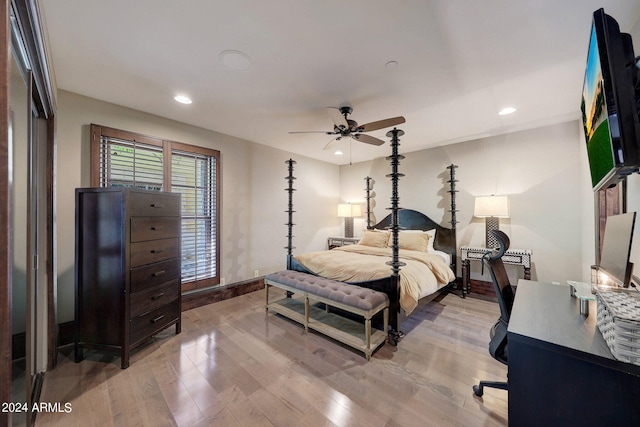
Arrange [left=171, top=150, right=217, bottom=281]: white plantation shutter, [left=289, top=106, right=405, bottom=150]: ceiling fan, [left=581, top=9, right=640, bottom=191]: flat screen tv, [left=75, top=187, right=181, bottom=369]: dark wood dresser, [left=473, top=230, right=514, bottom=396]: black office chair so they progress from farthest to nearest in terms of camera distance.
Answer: [left=171, top=150, right=217, bottom=281]: white plantation shutter → [left=289, top=106, right=405, bottom=150]: ceiling fan → [left=75, top=187, right=181, bottom=369]: dark wood dresser → [left=473, top=230, right=514, bottom=396]: black office chair → [left=581, top=9, right=640, bottom=191]: flat screen tv

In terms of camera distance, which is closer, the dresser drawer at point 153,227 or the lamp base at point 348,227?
the dresser drawer at point 153,227

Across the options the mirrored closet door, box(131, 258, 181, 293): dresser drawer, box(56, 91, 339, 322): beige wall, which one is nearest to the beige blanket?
box(56, 91, 339, 322): beige wall

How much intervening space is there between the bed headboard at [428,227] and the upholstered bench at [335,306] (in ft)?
7.84

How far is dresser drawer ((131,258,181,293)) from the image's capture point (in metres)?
2.16

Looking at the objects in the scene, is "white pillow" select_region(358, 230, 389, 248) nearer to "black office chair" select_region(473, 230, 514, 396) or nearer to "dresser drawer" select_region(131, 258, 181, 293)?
"black office chair" select_region(473, 230, 514, 396)

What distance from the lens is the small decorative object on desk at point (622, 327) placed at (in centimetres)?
77

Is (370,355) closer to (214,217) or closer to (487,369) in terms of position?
(487,369)

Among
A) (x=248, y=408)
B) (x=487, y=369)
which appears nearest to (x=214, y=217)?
(x=248, y=408)

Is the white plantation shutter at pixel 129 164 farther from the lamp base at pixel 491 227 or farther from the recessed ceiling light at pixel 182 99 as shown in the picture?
the lamp base at pixel 491 227

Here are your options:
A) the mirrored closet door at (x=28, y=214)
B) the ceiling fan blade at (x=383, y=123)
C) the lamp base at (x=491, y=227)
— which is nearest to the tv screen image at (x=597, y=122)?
the ceiling fan blade at (x=383, y=123)

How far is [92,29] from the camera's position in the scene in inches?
66.3

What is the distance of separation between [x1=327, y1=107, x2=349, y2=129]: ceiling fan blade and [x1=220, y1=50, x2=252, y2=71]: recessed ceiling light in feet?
2.83

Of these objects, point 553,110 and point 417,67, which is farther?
point 553,110

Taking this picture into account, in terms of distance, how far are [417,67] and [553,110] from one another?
221 centimetres
